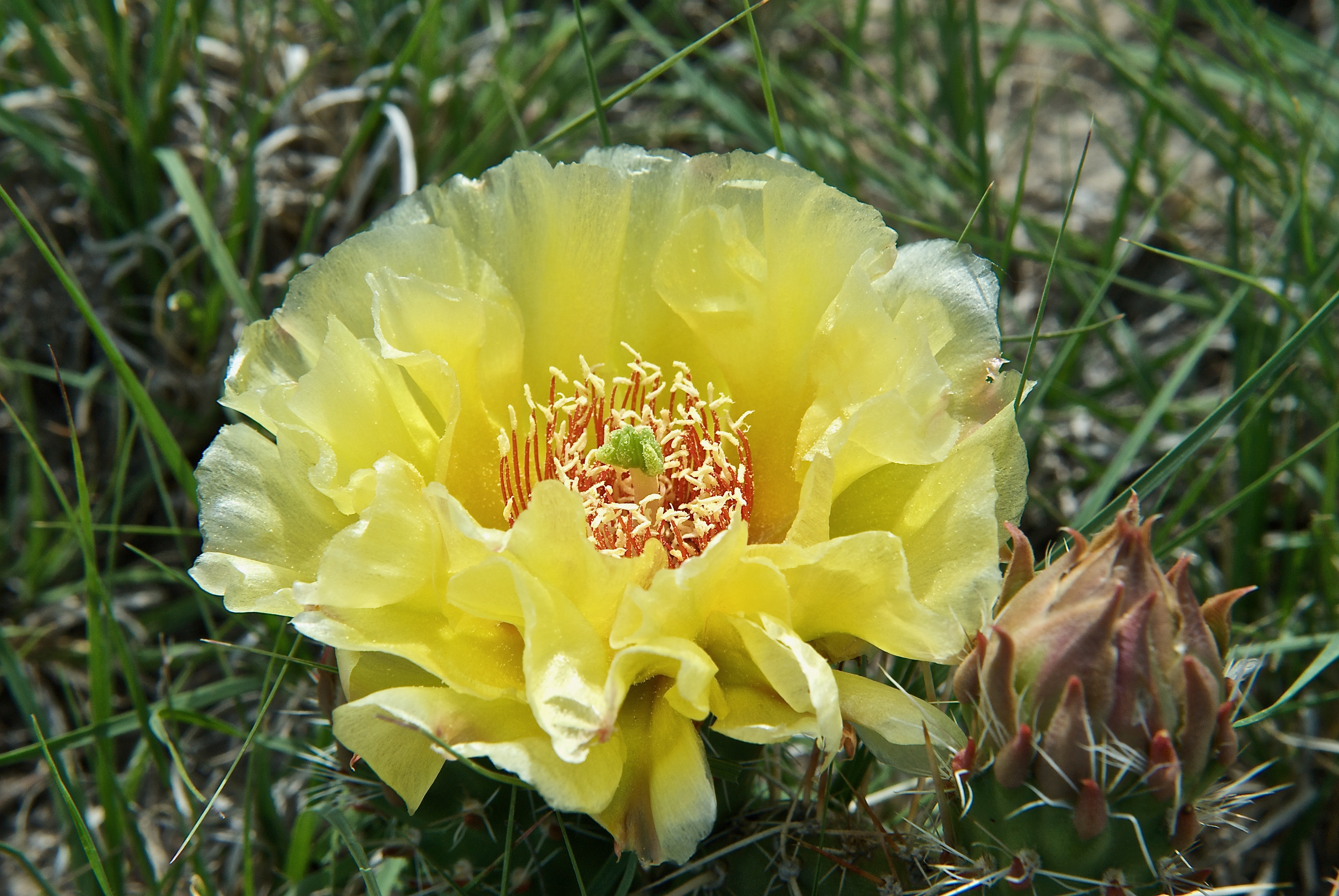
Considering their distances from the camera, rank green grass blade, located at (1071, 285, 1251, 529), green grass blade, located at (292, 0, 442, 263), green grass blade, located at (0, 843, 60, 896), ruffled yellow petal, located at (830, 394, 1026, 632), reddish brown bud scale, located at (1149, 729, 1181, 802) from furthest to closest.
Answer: green grass blade, located at (292, 0, 442, 263) < green grass blade, located at (1071, 285, 1251, 529) < green grass blade, located at (0, 843, 60, 896) < ruffled yellow petal, located at (830, 394, 1026, 632) < reddish brown bud scale, located at (1149, 729, 1181, 802)

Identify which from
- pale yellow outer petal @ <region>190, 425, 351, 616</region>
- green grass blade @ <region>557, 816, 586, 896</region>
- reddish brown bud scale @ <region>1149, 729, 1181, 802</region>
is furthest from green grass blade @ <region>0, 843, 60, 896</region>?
reddish brown bud scale @ <region>1149, 729, 1181, 802</region>

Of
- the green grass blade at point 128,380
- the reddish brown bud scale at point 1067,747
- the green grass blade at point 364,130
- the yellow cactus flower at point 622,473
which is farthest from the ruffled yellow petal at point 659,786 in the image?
the green grass blade at point 364,130

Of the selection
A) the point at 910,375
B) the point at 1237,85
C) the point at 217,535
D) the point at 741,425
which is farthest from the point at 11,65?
the point at 1237,85

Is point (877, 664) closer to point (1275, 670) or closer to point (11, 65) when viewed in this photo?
point (1275, 670)

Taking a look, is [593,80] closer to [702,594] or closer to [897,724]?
[702,594]

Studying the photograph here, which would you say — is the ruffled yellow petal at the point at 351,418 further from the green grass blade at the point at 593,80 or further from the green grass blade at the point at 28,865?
the green grass blade at the point at 28,865

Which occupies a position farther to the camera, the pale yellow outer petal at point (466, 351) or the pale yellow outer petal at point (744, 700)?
the pale yellow outer petal at point (466, 351)

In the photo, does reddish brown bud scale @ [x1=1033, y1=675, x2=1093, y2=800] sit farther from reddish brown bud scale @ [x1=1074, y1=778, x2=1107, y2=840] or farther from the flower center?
the flower center
